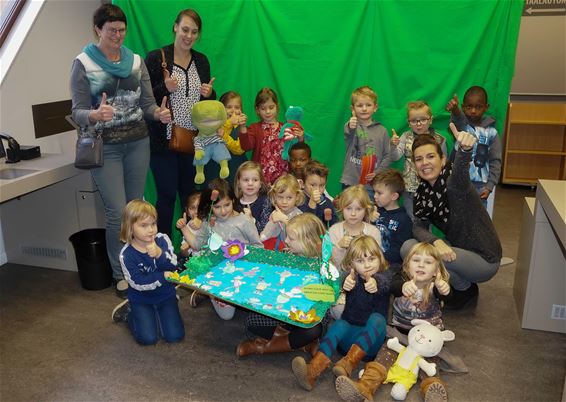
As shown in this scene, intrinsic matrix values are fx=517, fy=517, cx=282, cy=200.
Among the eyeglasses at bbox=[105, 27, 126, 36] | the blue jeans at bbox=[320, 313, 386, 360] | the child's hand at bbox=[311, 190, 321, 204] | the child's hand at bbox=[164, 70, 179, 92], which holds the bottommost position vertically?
the blue jeans at bbox=[320, 313, 386, 360]

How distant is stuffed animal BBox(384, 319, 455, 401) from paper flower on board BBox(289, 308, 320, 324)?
0.50 m

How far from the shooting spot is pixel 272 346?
9.07ft

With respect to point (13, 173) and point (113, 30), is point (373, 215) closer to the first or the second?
point (113, 30)

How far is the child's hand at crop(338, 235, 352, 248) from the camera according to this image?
115 inches

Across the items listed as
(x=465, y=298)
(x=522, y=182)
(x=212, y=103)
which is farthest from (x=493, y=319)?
(x=522, y=182)

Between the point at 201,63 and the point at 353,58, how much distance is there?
42.4 inches

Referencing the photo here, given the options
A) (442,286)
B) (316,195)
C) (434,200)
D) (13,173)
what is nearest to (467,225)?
(434,200)

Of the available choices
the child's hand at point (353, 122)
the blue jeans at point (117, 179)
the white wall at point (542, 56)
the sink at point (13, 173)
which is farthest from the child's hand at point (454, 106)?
the white wall at point (542, 56)

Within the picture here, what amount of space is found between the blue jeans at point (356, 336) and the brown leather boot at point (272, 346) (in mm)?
215

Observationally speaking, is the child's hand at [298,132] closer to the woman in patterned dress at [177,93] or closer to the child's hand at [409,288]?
the woman in patterned dress at [177,93]

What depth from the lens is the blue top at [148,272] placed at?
→ 2.84 metres

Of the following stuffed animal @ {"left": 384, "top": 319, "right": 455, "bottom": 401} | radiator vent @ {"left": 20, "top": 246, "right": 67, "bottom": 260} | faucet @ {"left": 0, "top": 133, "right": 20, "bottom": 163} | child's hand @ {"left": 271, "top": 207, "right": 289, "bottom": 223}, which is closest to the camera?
stuffed animal @ {"left": 384, "top": 319, "right": 455, "bottom": 401}

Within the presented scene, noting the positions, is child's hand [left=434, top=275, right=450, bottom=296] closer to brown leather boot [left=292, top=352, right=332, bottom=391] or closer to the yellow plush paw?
brown leather boot [left=292, top=352, right=332, bottom=391]

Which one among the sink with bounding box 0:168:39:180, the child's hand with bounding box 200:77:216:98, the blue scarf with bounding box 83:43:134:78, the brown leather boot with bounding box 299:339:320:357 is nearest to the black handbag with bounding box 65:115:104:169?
the blue scarf with bounding box 83:43:134:78
